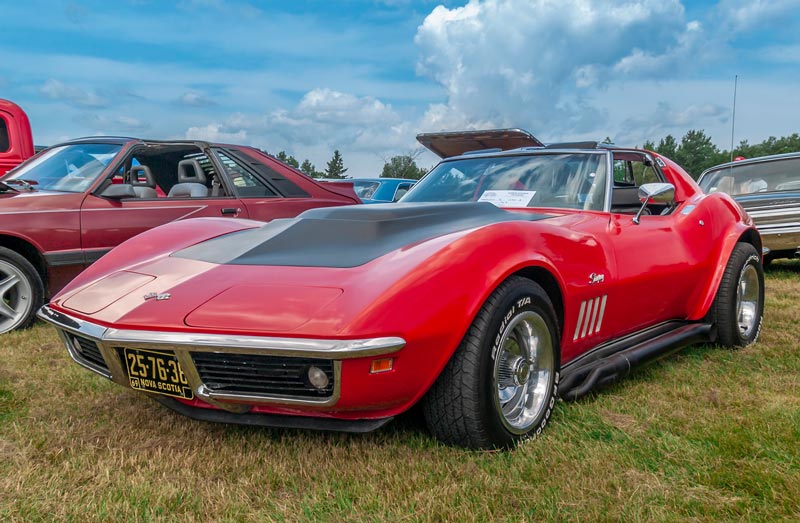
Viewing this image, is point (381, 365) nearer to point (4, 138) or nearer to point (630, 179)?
point (630, 179)

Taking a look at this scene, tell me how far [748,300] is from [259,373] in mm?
3498

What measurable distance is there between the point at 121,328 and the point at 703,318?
126 inches

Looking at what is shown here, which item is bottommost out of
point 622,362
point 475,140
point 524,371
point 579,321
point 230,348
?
point 622,362

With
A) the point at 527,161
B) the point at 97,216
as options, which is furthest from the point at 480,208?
the point at 97,216

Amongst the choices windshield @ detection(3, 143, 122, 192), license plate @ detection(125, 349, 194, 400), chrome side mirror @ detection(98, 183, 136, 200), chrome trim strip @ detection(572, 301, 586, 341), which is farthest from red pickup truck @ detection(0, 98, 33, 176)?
chrome trim strip @ detection(572, 301, 586, 341)

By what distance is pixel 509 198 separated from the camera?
11.5 feet

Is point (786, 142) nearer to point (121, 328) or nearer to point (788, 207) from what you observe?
point (788, 207)

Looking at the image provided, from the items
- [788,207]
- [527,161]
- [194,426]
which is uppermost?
[527,161]

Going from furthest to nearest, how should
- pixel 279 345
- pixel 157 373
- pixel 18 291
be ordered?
pixel 18 291 → pixel 157 373 → pixel 279 345

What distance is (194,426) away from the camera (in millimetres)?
2678

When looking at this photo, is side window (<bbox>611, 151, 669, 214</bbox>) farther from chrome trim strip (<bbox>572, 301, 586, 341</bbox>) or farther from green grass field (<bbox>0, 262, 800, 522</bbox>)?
green grass field (<bbox>0, 262, 800, 522</bbox>)

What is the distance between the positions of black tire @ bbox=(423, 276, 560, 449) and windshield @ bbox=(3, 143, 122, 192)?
3.69 m

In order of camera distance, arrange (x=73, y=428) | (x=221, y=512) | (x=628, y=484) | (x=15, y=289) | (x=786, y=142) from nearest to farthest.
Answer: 1. (x=221, y=512)
2. (x=628, y=484)
3. (x=73, y=428)
4. (x=15, y=289)
5. (x=786, y=142)

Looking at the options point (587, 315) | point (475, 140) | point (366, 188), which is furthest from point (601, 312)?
point (366, 188)
